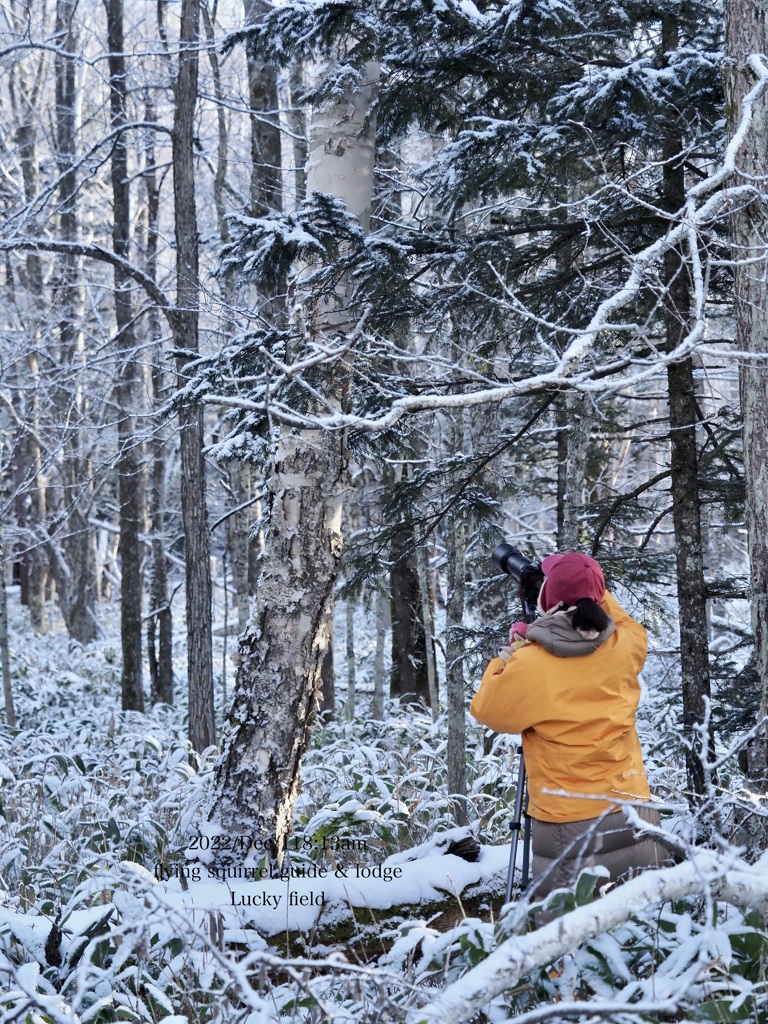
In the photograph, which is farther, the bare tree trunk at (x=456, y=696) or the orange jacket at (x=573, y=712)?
the bare tree trunk at (x=456, y=696)

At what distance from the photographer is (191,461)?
26.5 feet

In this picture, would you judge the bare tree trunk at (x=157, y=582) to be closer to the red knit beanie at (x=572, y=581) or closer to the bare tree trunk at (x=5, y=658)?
the bare tree trunk at (x=5, y=658)

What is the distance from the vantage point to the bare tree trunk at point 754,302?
3.62 meters

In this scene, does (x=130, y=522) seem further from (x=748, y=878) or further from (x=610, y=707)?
(x=748, y=878)

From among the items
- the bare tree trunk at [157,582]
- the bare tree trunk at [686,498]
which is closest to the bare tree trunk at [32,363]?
the bare tree trunk at [157,582]

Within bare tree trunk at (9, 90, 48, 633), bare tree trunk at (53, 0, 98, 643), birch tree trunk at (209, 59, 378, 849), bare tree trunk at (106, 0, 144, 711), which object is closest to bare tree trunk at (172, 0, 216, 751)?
bare tree trunk at (53, 0, 98, 643)

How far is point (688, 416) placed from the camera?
16.0ft

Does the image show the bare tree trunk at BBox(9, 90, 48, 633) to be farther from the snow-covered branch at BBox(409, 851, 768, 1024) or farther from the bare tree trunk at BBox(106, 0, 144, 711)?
the snow-covered branch at BBox(409, 851, 768, 1024)

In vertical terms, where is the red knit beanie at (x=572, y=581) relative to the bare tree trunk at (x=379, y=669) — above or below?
above

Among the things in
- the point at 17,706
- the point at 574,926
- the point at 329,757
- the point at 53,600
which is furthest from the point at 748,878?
the point at 53,600

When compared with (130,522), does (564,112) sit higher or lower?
higher

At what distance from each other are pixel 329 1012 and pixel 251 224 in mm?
3776

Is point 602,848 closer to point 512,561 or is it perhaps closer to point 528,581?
point 528,581

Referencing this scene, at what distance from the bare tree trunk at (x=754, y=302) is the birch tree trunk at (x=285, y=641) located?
201cm
